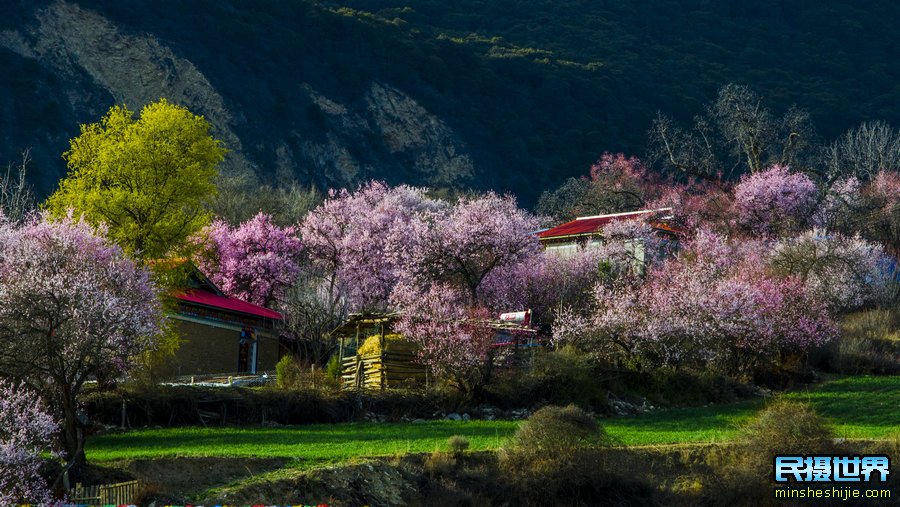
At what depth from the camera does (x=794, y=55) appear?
175 metres

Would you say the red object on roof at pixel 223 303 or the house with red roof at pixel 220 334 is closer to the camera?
the house with red roof at pixel 220 334

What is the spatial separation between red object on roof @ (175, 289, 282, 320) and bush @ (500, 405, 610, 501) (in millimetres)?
22045

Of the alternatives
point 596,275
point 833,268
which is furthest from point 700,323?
point 833,268

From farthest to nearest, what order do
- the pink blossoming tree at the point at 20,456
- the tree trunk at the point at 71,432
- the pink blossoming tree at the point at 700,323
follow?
the pink blossoming tree at the point at 700,323, the tree trunk at the point at 71,432, the pink blossoming tree at the point at 20,456

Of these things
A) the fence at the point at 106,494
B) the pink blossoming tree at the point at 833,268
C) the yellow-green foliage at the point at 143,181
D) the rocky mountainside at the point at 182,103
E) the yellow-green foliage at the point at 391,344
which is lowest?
the fence at the point at 106,494

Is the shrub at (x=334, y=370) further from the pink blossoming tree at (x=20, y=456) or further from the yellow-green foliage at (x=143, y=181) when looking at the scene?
the pink blossoming tree at (x=20, y=456)

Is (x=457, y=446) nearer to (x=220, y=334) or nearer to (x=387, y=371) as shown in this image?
(x=387, y=371)

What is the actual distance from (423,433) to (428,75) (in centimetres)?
10455

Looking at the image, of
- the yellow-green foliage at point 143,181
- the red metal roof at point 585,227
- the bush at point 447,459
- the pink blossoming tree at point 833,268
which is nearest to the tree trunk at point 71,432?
the bush at point 447,459

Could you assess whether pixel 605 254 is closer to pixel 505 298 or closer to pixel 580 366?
pixel 505 298

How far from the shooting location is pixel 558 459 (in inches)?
1049

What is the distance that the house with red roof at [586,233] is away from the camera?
63.0m

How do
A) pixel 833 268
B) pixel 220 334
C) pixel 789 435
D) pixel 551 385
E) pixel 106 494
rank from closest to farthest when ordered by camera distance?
1. pixel 106 494
2. pixel 789 435
3. pixel 551 385
4. pixel 220 334
5. pixel 833 268

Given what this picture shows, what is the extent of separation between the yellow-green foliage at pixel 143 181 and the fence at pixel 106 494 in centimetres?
1509
